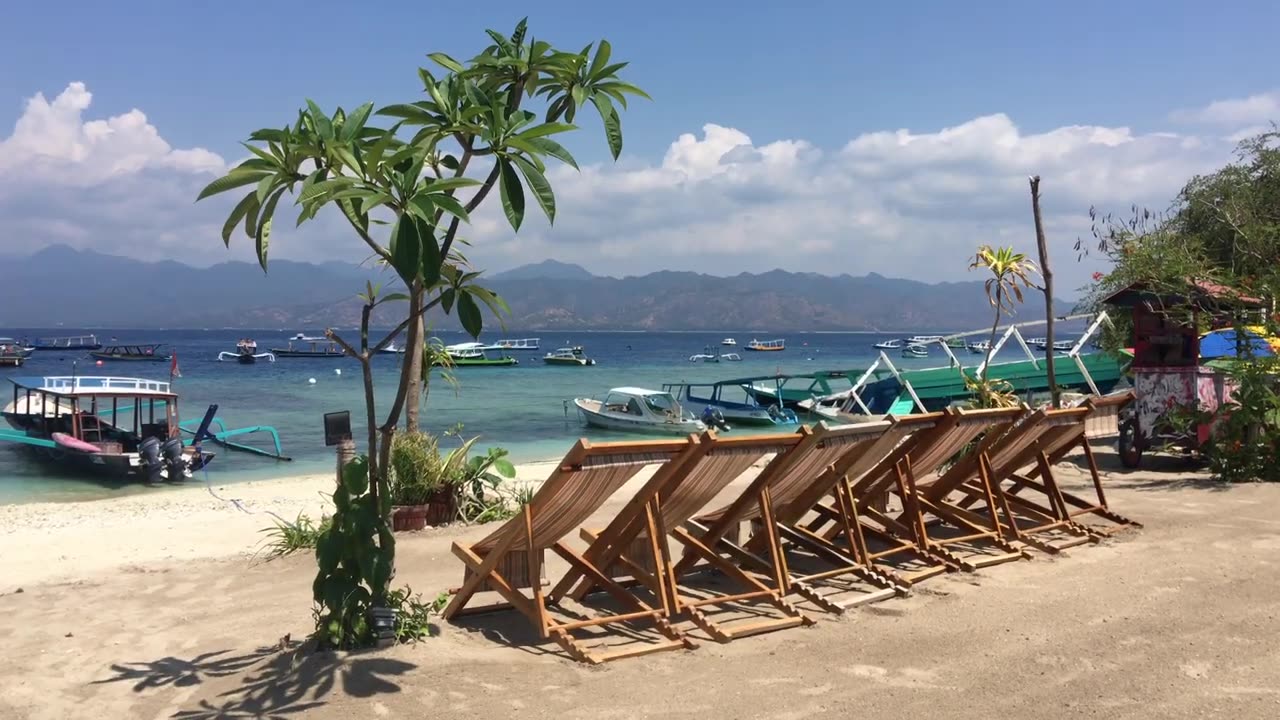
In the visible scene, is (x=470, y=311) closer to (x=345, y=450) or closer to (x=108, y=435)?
(x=345, y=450)

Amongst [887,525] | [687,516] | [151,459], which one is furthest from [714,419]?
[687,516]

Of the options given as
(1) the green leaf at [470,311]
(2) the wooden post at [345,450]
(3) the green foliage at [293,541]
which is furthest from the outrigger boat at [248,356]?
(1) the green leaf at [470,311]

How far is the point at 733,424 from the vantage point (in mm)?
29891

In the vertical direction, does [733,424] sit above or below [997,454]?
below

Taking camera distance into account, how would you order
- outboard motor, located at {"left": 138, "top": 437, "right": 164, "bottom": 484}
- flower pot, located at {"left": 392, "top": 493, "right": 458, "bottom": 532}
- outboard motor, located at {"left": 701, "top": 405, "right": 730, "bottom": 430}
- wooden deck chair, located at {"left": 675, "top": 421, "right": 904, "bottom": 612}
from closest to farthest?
wooden deck chair, located at {"left": 675, "top": 421, "right": 904, "bottom": 612} < flower pot, located at {"left": 392, "top": 493, "right": 458, "bottom": 532} < outboard motor, located at {"left": 138, "top": 437, "right": 164, "bottom": 484} < outboard motor, located at {"left": 701, "top": 405, "right": 730, "bottom": 430}

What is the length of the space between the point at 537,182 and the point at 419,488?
563cm

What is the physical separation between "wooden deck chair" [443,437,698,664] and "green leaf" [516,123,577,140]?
4.19ft

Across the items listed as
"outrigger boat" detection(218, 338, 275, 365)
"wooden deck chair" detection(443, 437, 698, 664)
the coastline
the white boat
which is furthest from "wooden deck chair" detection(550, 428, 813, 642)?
"outrigger boat" detection(218, 338, 275, 365)

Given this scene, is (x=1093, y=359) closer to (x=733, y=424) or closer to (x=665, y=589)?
(x=733, y=424)

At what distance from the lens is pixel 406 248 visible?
365 centimetres

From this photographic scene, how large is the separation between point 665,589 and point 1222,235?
15840mm

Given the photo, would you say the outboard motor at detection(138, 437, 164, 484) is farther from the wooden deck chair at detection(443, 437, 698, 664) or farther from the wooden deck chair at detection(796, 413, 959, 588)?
the wooden deck chair at detection(796, 413, 959, 588)

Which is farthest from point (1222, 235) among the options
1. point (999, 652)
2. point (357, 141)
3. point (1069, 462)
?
point (357, 141)

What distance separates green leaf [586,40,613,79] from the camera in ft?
14.4
